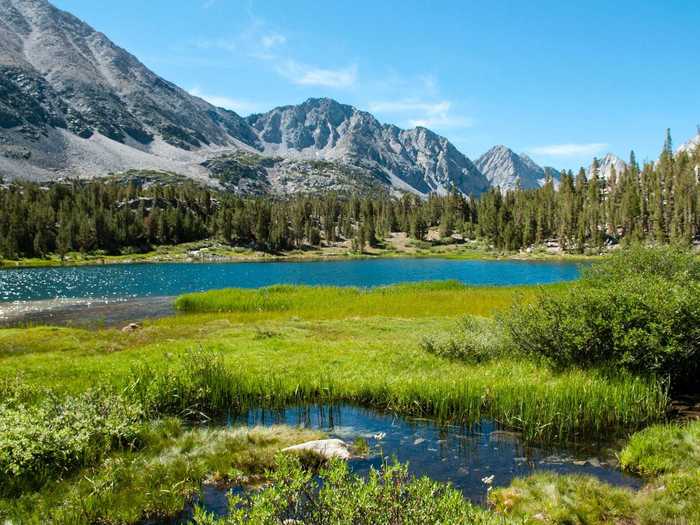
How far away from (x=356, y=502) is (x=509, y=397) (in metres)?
12.1

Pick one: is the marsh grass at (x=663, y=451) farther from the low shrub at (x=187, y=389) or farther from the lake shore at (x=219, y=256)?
the lake shore at (x=219, y=256)

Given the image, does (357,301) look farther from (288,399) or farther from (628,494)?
(628,494)

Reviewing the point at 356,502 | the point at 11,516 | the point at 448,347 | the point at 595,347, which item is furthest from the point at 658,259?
the point at 11,516

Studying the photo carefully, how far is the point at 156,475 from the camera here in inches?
518

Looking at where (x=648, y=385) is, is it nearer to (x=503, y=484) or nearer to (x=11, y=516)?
(x=503, y=484)

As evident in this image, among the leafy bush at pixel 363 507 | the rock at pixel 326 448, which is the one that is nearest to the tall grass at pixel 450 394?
the rock at pixel 326 448

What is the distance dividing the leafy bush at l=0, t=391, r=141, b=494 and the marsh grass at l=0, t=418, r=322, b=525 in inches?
20.1

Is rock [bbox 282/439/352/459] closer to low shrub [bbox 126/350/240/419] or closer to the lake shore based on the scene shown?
low shrub [bbox 126/350/240/419]

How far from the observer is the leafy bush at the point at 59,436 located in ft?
40.7

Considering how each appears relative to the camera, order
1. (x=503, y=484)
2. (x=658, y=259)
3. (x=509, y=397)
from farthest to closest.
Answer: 1. (x=658, y=259)
2. (x=509, y=397)
3. (x=503, y=484)

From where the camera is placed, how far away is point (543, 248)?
609 feet

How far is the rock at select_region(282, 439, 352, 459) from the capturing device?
1445 centimetres

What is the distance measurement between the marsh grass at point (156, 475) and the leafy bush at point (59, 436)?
510 mm

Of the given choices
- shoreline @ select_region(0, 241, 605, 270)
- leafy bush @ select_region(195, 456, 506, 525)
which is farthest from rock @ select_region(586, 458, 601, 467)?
shoreline @ select_region(0, 241, 605, 270)
